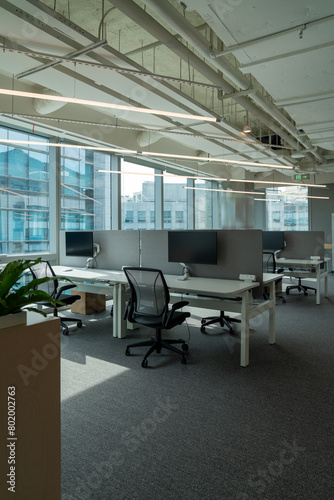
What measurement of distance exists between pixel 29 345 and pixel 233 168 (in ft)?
32.7

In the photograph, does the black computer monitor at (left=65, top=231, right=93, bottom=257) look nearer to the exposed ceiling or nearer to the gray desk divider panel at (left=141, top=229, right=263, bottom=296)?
the gray desk divider panel at (left=141, top=229, right=263, bottom=296)

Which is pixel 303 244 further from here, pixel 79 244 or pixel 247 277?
pixel 79 244

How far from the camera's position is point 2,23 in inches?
119

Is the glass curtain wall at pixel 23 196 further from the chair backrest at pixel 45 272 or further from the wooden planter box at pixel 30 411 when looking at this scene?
the wooden planter box at pixel 30 411

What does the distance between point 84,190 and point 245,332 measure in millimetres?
4818

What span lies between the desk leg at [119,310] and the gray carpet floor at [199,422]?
0.19 metres

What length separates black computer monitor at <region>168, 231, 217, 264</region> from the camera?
4.04m

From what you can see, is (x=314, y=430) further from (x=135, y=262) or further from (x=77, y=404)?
(x=135, y=262)

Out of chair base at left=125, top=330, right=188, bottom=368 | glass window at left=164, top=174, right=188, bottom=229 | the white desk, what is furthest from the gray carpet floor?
glass window at left=164, top=174, right=188, bottom=229

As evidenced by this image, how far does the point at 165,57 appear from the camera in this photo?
4.85 m

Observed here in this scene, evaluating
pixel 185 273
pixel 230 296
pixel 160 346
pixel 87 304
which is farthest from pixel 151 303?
pixel 87 304

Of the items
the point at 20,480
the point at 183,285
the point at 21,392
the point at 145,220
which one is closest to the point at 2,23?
the point at 183,285

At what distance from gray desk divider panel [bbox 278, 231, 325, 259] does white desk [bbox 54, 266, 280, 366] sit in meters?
3.18

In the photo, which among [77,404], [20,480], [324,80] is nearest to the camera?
[20,480]
